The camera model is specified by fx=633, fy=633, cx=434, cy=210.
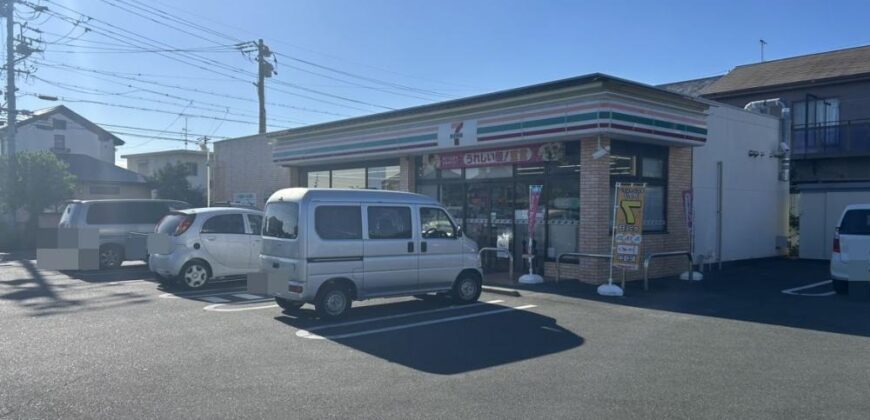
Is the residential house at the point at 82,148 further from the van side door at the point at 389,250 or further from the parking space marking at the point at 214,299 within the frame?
the van side door at the point at 389,250

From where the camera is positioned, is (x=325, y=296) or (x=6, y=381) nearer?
(x=6, y=381)

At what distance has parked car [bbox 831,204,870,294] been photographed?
36.5 ft

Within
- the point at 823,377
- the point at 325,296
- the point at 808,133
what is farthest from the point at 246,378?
the point at 808,133

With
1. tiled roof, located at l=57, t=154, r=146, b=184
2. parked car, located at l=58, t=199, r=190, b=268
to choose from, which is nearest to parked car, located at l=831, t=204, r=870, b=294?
parked car, located at l=58, t=199, r=190, b=268

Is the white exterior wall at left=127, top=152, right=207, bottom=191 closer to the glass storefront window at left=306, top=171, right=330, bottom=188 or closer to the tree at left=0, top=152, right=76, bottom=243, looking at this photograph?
the tree at left=0, top=152, right=76, bottom=243

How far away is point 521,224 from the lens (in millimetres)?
14703

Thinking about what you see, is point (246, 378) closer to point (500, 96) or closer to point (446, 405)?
point (446, 405)

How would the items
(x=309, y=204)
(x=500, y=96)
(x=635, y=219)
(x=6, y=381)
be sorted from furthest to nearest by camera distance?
(x=500, y=96)
(x=635, y=219)
(x=309, y=204)
(x=6, y=381)

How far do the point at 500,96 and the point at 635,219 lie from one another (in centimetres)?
407

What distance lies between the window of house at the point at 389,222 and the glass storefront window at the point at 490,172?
209 inches

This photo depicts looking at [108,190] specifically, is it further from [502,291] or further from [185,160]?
[502,291]

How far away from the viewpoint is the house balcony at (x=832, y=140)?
2045 cm

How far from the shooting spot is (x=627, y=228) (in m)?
11.9

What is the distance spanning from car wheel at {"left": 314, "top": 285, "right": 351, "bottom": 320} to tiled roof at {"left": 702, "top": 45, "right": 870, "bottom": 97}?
1926cm
